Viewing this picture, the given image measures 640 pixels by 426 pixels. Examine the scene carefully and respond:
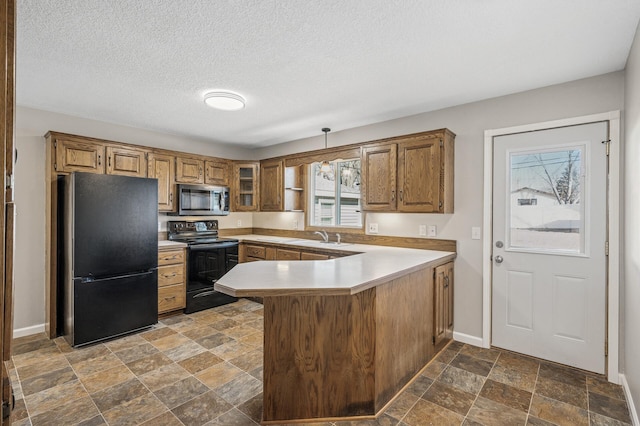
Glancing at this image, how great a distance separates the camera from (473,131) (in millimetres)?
3236

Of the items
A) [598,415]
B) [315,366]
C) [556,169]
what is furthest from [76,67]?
[598,415]

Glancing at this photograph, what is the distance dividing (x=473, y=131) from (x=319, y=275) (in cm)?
228

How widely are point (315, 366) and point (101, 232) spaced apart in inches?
103

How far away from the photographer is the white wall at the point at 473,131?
8.68 feet

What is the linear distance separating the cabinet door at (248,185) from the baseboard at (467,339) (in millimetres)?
3234

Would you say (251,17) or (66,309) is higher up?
(251,17)

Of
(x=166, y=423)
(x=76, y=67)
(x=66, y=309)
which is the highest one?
(x=76, y=67)

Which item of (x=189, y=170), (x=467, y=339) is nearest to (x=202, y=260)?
(x=189, y=170)

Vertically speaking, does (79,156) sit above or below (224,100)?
below

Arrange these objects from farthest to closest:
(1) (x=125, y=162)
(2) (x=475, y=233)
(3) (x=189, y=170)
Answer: (3) (x=189, y=170)
(1) (x=125, y=162)
(2) (x=475, y=233)

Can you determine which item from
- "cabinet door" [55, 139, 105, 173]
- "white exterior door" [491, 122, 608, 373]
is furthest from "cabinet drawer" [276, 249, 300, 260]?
"cabinet door" [55, 139, 105, 173]

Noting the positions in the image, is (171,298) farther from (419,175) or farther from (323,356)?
(419,175)

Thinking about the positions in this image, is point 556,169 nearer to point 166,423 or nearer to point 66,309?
point 166,423

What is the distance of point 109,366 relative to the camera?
9.09 feet
